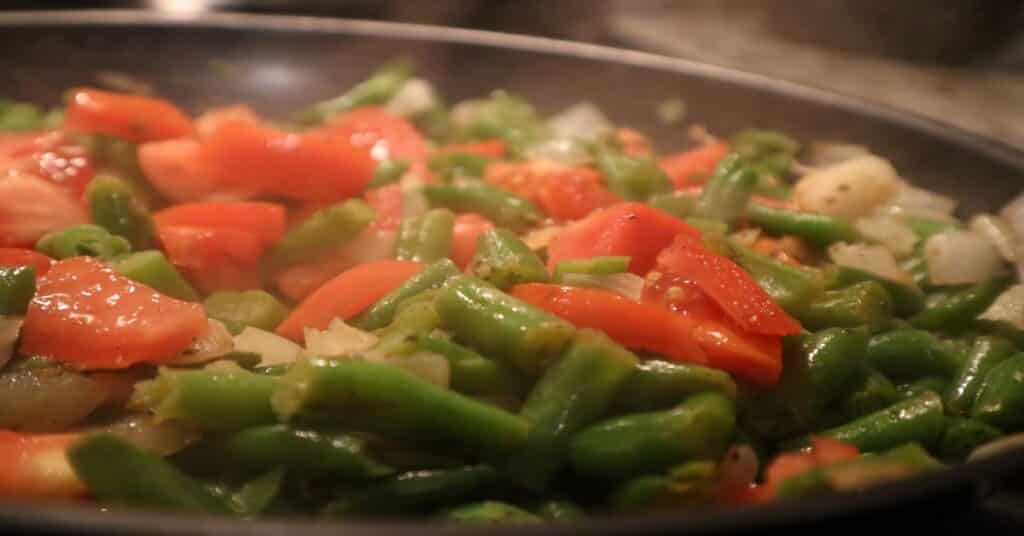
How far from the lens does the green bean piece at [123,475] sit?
52.0 inches

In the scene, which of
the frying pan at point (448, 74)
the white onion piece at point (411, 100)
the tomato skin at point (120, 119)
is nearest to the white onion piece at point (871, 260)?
the frying pan at point (448, 74)

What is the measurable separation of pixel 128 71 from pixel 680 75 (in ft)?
6.30

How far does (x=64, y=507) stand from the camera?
3.48 feet

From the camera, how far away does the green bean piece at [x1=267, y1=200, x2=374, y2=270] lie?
2201 millimetres

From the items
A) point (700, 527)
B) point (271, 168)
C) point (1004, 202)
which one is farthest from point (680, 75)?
point (700, 527)

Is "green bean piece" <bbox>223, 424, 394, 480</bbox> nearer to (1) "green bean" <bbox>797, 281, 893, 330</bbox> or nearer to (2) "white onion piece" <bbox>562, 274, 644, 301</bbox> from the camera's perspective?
(2) "white onion piece" <bbox>562, 274, 644, 301</bbox>

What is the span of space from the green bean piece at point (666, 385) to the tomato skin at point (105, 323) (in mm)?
766

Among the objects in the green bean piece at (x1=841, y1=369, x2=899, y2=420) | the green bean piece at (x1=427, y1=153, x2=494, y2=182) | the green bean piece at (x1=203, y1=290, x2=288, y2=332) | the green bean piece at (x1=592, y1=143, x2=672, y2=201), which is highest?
the green bean piece at (x1=592, y1=143, x2=672, y2=201)

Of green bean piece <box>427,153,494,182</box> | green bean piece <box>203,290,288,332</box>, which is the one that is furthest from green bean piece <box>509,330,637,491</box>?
green bean piece <box>427,153,494,182</box>

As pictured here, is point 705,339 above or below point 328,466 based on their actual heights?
above

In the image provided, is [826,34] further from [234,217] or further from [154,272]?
[154,272]

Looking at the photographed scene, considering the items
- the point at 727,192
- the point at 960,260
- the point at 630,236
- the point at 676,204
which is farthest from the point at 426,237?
the point at 960,260

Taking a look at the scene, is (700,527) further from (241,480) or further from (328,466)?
(241,480)

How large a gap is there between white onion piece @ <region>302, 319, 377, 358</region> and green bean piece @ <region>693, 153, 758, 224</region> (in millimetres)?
1073
